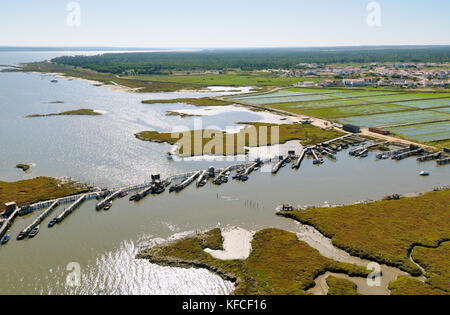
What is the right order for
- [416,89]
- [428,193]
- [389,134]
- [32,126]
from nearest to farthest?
[428,193] → [389,134] → [32,126] → [416,89]

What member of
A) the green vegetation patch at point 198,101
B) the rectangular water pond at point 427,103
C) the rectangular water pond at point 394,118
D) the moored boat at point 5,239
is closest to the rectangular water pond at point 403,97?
the rectangular water pond at point 427,103

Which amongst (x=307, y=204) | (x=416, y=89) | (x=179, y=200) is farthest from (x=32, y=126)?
(x=416, y=89)

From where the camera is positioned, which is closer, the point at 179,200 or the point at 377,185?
the point at 179,200

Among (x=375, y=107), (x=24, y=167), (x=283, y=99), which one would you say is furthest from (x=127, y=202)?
(x=283, y=99)

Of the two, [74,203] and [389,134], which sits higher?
[389,134]

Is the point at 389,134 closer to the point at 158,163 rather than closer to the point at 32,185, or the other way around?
the point at 158,163

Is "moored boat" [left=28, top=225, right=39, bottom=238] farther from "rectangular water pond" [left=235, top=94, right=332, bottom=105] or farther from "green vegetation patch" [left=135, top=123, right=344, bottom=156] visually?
"rectangular water pond" [left=235, top=94, right=332, bottom=105]

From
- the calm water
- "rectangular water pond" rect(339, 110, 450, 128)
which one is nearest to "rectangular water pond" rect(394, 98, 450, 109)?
"rectangular water pond" rect(339, 110, 450, 128)

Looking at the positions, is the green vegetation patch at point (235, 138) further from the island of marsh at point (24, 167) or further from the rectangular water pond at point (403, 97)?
the rectangular water pond at point (403, 97)
